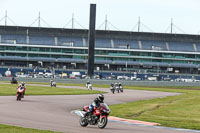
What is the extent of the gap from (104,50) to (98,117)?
401 ft

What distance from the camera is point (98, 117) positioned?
70.3ft

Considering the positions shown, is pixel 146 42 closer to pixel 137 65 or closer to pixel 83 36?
pixel 137 65

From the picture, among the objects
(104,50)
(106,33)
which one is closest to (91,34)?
(104,50)

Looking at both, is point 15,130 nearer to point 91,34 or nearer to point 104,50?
point 91,34

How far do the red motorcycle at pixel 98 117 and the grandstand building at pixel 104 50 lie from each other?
116165mm

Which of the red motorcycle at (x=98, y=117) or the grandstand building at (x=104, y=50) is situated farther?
the grandstand building at (x=104, y=50)

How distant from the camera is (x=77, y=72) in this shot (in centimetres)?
12988

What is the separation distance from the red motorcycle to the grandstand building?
11617cm

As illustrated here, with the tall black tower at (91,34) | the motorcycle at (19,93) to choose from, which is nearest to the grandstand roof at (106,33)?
the tall black tower at (91,34)

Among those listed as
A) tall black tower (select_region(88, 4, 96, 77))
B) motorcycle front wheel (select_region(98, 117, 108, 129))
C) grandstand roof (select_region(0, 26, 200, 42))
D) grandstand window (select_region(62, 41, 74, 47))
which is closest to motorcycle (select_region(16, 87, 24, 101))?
motorcycle front wheel (select_region(98, 117, 108, 129))

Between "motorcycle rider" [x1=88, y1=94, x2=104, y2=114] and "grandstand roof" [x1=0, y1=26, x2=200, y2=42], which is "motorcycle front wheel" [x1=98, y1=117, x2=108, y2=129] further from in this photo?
"grandstand roof" [x1=0, y1=26, x2=200, y2=42]

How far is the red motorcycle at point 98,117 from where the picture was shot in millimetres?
20891

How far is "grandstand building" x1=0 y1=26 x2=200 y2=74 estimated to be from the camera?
14112cm

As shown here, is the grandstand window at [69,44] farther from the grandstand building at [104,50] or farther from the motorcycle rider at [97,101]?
the motorcycle rider at [97,101]
